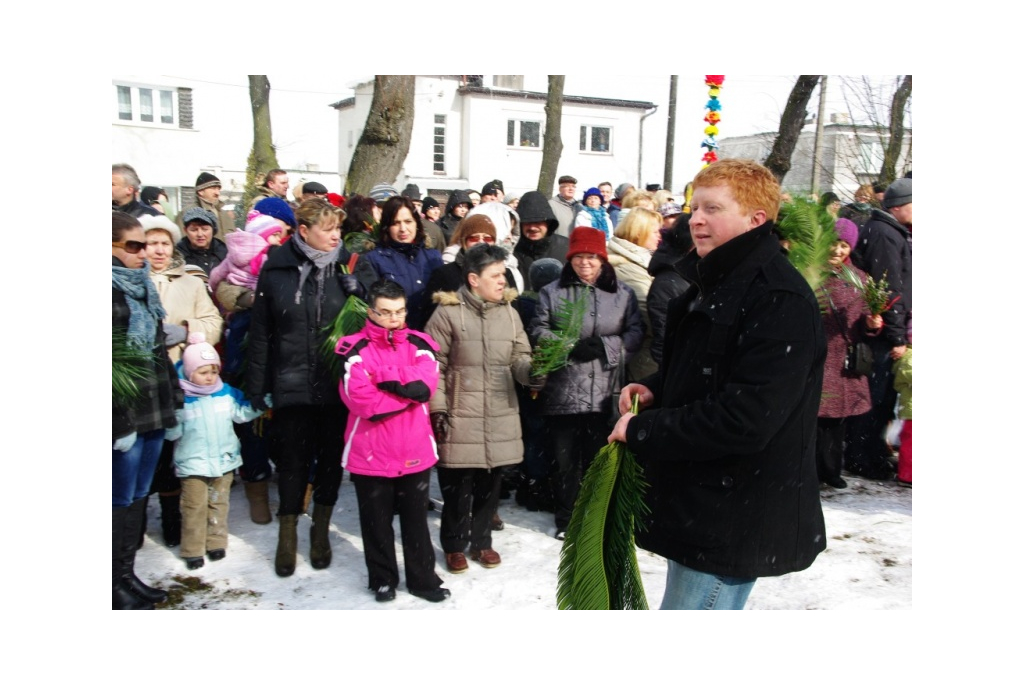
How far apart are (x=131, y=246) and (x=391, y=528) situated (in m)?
1.87

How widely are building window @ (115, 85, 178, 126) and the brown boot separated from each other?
22997 mm

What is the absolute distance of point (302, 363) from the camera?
14.1ft

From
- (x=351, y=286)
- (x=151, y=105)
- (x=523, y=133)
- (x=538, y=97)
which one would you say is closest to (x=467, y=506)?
(x=351, y=286)

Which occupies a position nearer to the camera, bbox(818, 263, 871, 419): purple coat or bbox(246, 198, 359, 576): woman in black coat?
bbox(246, 198, 359, 576): woman in black coat

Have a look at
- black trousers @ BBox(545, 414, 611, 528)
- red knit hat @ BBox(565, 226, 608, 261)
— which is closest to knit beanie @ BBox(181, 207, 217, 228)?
red knit hat @ BBox(565, 226, 608, 261)

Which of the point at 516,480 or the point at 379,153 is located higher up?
the point at 379,153

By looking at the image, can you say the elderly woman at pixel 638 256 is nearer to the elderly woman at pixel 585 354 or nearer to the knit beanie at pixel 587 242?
the elderly woman at pixel 585 354

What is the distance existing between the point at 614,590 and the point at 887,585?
2.39 meters

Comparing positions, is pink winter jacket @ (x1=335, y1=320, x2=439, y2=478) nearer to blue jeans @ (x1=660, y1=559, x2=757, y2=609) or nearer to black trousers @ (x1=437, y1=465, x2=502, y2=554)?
black trousers @ (x1=437, y1=465, x2=502, y2=554)

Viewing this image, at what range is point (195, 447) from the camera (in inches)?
175

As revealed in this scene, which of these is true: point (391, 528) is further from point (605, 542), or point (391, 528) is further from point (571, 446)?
point (605, 542)

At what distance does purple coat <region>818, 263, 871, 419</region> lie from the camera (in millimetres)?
5531

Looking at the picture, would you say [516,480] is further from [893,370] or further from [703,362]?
[703,362]

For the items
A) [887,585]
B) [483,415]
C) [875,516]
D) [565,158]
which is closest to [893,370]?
[875,516]
